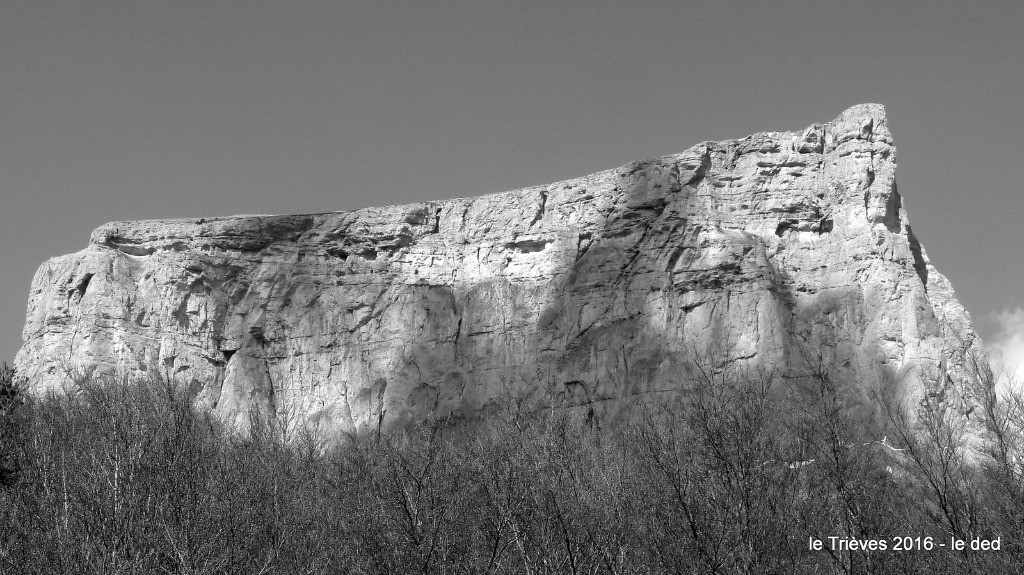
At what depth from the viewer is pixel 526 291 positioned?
65.4 metres

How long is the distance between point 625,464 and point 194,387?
118 ft

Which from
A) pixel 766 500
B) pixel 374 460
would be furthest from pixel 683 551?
pixel 374 460

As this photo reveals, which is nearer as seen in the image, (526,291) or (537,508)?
(537,508)

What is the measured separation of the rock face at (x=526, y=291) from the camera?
2349 inches

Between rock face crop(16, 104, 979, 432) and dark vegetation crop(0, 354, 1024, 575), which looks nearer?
dark vegetation crop(0, 354, 1024, 575)

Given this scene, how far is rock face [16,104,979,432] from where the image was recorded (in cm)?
5966

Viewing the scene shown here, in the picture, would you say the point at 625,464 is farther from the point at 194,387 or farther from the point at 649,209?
the point at 194,387

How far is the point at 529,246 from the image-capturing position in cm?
6719

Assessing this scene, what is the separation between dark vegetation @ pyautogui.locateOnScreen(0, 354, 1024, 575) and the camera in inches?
779

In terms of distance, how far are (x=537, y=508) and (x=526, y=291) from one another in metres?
44.7

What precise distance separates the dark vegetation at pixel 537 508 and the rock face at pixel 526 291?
106 ft

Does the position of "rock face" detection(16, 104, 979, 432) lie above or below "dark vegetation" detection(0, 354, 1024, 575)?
above

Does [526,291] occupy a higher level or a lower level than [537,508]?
higher

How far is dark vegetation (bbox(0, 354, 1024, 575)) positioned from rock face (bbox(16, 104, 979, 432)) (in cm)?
3228
